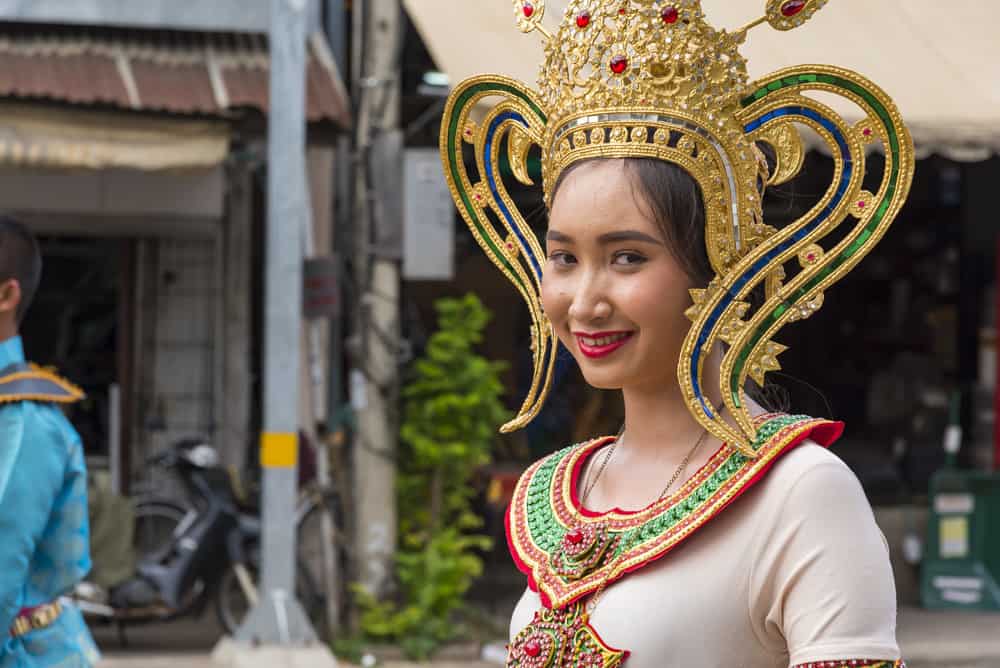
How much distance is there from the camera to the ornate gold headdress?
1.63 metres

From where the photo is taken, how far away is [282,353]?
583cm

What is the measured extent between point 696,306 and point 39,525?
5.54 feet

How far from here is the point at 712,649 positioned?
1.57 metres

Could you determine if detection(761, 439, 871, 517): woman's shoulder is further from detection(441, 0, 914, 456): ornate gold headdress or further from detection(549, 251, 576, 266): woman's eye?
detection(549, 251, 576, 266): woman's eye

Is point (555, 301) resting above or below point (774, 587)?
above

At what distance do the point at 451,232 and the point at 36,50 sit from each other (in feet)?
6.82

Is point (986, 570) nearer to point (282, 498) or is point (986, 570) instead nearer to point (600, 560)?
point (282, 498)

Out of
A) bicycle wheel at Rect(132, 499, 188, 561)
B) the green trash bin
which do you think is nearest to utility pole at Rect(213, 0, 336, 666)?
bicycle wheel at Rect(132, 499, 188, 561)

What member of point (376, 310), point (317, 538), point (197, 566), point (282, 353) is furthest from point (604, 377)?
point (317, 538)

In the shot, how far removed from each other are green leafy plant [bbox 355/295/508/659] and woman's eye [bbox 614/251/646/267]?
4.83 m

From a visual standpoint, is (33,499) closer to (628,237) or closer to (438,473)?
(628,237)

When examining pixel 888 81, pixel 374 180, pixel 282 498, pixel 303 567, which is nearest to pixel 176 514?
pixel 303 567

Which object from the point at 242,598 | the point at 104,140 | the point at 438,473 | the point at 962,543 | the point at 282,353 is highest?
the point at 104,140

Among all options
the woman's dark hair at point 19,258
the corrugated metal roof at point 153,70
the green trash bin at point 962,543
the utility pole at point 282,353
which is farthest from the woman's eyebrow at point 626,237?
the green trash bin at point 962,543
